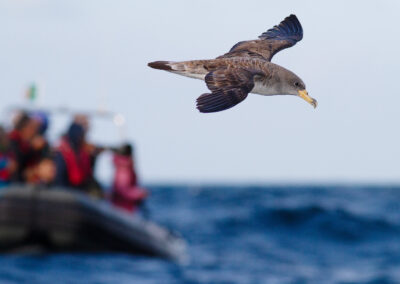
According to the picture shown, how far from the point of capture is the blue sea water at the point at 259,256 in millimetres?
29984

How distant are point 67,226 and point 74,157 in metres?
6.20

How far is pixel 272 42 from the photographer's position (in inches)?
106

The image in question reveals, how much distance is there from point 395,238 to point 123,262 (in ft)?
72.1

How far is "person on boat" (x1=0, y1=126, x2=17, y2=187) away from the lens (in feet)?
64.3

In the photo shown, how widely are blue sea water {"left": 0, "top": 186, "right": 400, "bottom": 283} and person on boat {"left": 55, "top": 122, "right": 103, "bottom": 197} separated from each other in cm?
744

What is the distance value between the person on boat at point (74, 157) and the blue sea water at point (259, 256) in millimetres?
7441

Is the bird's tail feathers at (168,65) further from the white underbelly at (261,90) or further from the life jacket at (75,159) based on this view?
the life jacket at (75,159)

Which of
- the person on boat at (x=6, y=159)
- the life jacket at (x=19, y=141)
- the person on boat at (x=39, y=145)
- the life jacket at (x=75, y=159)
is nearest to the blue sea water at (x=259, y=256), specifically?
the person on boat at (x=6, y=159)

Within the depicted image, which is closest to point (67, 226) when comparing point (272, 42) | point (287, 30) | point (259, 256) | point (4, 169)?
point (4, 169)

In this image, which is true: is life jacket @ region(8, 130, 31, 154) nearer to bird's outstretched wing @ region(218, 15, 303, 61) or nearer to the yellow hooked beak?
bird's outstretched wing @ region(218, 15, 303, 61)

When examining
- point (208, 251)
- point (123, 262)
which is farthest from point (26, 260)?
point (208, 251)

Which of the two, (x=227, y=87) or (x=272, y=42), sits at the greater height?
(x=272, y=42)

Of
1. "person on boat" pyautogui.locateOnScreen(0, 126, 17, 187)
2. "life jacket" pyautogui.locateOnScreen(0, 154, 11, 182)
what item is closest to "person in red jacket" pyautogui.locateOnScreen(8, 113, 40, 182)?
"person on boat" pyautogui.locateOnScreen(0, 126, 17, 187)

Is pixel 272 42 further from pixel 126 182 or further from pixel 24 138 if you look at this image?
pixel 126 182
